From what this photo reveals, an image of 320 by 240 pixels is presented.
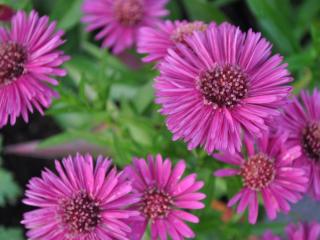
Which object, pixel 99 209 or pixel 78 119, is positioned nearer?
pixel 99 209

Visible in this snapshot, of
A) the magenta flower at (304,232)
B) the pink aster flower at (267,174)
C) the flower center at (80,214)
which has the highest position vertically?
the flower center at (80,214)

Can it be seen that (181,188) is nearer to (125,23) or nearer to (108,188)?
(108,188)

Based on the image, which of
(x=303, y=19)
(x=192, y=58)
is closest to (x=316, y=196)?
(x=192, y=58)

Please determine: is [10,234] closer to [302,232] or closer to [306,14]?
[302,232]

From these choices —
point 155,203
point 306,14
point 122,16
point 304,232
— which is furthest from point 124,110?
point 306,14

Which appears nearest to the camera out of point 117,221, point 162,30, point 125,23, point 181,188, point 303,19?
point 117,221

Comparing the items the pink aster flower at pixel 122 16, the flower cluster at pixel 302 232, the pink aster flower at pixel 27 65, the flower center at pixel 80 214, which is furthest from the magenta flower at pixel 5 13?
the flower cluster at pixel 302 232

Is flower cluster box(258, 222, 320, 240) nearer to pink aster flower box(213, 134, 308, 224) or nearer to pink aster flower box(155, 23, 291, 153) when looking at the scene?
pink aster flower box(213, 134, 308, 224)

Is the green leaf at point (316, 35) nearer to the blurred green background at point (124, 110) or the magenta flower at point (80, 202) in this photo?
the blurred green background at point (124, 110)
